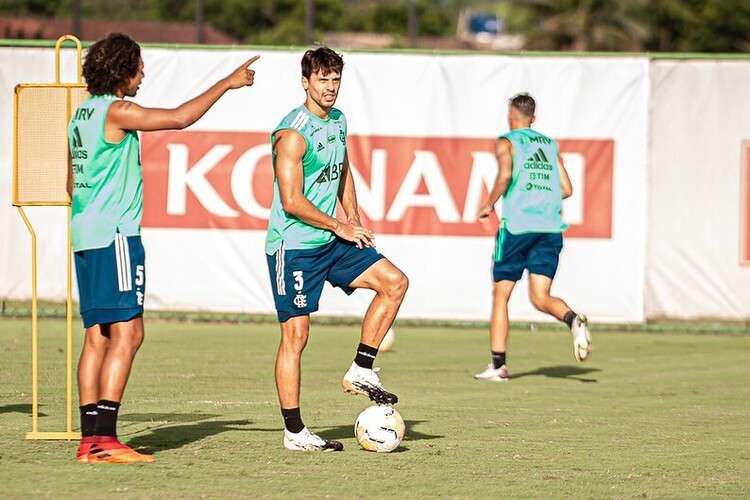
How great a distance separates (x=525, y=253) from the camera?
12.3m

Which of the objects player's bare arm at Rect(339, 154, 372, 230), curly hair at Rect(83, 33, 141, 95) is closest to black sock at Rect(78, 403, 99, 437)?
curly hair at Rect(83, 33, 141, 95)

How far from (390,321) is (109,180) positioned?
1.90 meters

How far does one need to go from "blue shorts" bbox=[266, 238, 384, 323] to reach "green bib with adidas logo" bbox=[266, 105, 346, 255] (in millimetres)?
54

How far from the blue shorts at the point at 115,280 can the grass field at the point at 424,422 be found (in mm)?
809

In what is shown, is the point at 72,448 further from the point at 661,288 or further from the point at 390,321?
the point at 661,288

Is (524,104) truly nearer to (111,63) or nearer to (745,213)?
(745,213)

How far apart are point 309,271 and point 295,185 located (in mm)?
508

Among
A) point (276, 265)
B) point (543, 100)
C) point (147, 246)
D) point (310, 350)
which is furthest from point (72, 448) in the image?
point (543, 100)

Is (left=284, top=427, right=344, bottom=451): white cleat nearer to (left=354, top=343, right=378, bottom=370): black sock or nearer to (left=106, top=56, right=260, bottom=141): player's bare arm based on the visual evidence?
(left=354, top=343, right=378, bottom=370): black sock

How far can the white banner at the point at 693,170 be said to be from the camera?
53.4 ft

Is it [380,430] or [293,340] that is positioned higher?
[293,340]

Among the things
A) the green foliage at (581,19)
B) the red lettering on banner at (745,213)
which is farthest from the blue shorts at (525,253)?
the green foliage at (581,19)

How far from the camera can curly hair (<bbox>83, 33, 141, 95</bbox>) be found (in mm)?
7508

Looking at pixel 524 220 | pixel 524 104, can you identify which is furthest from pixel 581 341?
pixel 524 104
